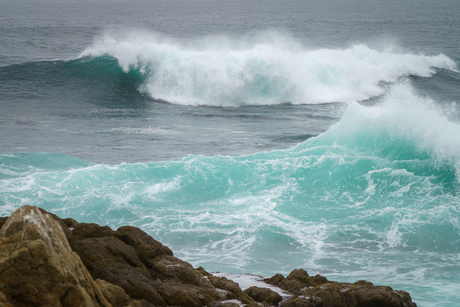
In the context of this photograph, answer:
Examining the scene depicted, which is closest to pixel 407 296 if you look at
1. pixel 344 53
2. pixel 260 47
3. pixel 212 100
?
pixel 212 100

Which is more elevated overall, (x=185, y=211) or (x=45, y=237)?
(x=45, y=237)

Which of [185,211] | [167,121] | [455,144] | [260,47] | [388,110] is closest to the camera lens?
[185,211]

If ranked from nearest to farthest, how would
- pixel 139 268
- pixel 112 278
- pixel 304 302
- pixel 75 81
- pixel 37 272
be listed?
1. pixel 37 272
2. pixel 112 278
3. pixel 139 268
4. pixel 304 302
5. pixel 75 81

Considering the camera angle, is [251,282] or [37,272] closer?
[37,272]

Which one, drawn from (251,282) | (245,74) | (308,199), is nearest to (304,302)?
(251,282)

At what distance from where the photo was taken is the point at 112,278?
4961 mm

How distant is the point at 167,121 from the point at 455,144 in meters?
12.5

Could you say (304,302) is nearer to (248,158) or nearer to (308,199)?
(308,199)

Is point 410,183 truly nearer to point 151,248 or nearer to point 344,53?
point 151,248

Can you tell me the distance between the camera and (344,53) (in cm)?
3306

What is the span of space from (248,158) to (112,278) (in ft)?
34.2

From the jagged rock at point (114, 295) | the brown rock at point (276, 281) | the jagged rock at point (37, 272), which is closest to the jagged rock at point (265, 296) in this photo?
the brown rock at point (276, 281)

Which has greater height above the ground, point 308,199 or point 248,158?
point 248,158

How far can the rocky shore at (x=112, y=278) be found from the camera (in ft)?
10.9
